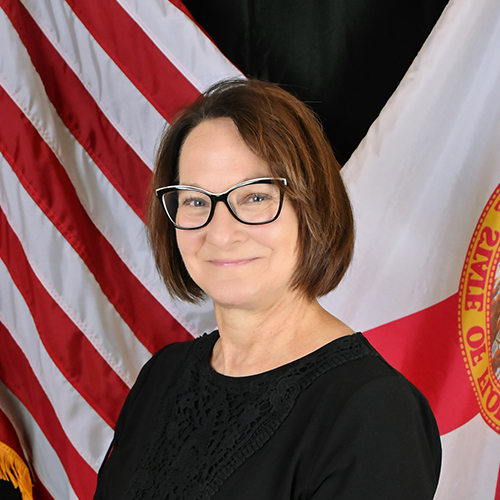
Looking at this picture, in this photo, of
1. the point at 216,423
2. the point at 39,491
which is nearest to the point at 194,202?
the point at 216,423

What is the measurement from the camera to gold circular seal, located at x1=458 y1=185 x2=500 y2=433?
1466mm

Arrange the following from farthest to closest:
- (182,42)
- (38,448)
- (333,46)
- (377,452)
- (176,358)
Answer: (38,448) → (333,46) → (182,42) → (176,358) → (377,452)

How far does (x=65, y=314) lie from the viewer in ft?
5.91

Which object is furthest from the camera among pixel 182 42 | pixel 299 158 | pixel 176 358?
pixel 182 42

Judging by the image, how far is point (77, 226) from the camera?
1.79 metres

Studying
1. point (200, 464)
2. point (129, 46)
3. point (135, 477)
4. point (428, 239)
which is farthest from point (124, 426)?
point (129, 46)

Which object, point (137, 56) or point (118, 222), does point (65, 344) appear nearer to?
point (118, 222)

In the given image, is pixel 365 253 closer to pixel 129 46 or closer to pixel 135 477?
pixel 135 477

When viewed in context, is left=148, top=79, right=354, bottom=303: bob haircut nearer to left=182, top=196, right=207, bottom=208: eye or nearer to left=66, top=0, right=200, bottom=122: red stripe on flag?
left=182, top=196, right=207, bottom=208: eye

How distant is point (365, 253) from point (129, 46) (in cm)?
97

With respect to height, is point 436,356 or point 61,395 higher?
point 61,395

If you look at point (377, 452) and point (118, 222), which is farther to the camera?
point (118, 222)

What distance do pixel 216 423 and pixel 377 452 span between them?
34 centimetres

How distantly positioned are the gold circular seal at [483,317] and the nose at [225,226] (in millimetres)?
763
